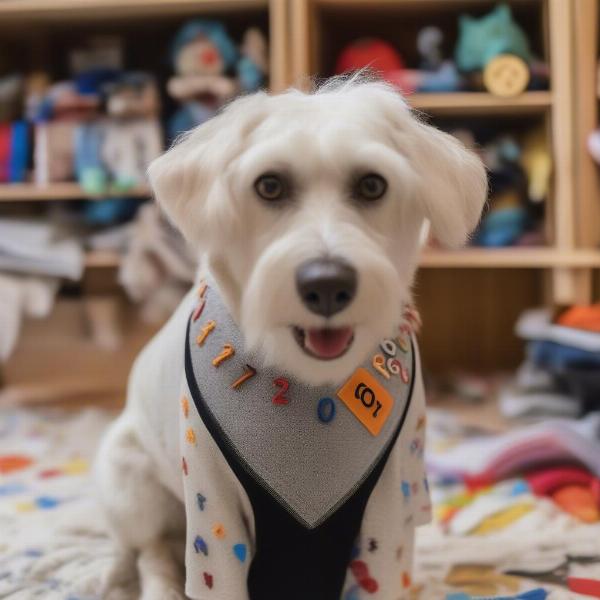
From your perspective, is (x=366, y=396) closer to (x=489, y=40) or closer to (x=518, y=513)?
(x=518, y=513)

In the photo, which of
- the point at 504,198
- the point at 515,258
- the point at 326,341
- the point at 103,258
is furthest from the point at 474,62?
the point at 326,341

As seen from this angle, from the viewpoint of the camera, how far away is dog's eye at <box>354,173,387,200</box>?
0.71 metres

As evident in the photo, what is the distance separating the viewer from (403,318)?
83cm

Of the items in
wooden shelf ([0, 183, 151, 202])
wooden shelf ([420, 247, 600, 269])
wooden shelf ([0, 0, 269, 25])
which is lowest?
wooden shelf ([420, 247, 600, 269])

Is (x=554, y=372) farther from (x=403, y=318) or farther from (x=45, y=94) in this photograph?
(x=45, y=94)

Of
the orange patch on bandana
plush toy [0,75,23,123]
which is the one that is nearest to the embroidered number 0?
the orange patch on bandana

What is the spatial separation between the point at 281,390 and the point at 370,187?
218 millimetres

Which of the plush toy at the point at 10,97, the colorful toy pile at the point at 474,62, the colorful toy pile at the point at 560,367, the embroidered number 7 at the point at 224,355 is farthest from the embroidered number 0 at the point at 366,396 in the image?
the plush toy at the point at 10,97

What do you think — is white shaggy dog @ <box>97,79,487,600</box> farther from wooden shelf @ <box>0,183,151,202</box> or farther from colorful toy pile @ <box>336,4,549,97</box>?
wooden shelf @ <box>0,183,151,202</box>

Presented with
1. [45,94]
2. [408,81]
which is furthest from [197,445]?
[45,94]

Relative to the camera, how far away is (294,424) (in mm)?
750

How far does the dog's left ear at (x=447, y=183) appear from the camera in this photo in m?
0.73

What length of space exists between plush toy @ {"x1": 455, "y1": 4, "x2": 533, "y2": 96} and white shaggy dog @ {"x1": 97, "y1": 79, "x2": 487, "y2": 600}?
0.85m

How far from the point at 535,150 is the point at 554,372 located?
497 millimetres
